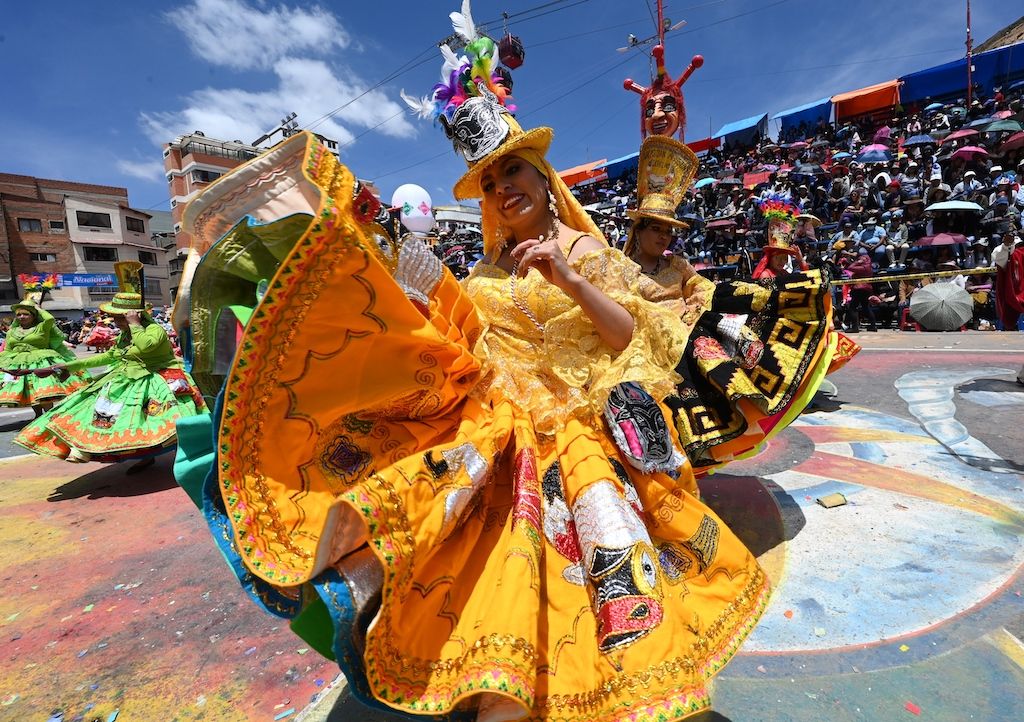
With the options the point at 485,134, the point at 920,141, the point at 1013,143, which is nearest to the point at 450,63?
the point at 485,134

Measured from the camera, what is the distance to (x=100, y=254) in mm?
36094

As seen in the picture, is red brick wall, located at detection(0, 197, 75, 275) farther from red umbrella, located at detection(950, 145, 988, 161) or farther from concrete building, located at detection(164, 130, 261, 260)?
red umbrella, located at detection(950, 145, 988, 161)

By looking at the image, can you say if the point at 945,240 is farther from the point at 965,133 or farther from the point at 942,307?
the point at 965,133

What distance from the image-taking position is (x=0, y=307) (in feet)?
101

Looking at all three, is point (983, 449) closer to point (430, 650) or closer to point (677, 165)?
point (677, 165)

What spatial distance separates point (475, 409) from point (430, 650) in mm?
722

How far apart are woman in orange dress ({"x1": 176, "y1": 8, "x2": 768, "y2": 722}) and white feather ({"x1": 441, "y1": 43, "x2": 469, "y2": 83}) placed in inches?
37.0

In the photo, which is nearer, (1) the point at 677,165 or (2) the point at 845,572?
(2) the point at 845,572

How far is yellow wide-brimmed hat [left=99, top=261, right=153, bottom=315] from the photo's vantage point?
4.84 metres

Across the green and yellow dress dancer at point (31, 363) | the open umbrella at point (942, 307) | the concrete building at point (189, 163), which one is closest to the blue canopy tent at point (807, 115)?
the open umbrella at point (942, 307)

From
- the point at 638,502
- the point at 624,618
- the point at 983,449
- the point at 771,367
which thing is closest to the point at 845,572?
the point at 771,367

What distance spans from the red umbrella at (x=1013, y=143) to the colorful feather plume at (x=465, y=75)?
17533mm

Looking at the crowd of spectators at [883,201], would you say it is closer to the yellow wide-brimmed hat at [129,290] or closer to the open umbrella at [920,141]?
the open umbrella at [920,141]

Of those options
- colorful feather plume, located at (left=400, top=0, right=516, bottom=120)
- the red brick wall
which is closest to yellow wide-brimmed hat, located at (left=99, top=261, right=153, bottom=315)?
colorful feather plume, located at (left=400, top=0, right=516, bottom=120)
